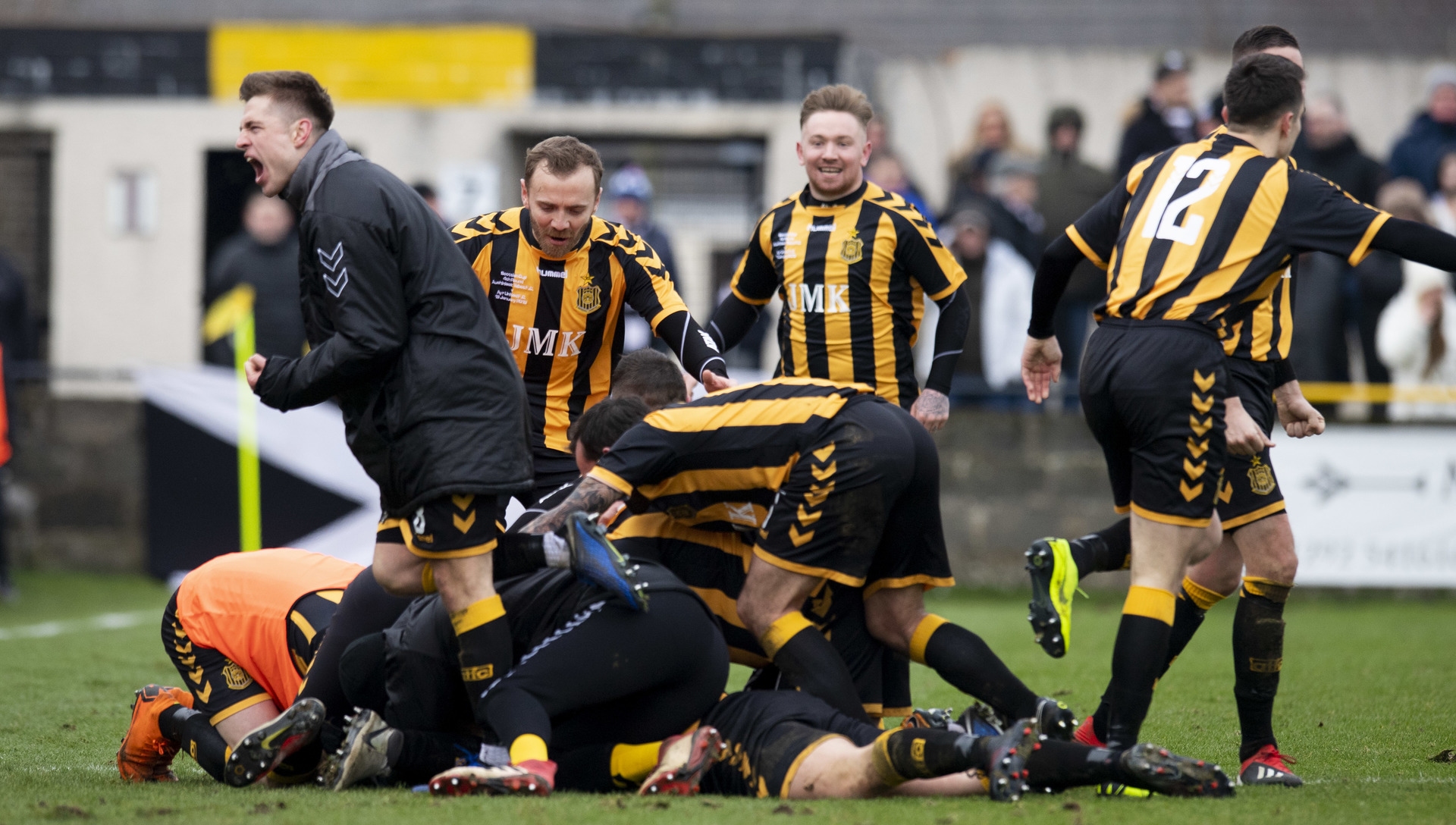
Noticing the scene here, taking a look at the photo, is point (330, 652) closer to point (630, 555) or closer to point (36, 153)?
point (630, 555)

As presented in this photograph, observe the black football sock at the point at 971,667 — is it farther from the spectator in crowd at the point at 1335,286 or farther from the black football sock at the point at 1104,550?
the spectator in crowd at the point at 1335,286

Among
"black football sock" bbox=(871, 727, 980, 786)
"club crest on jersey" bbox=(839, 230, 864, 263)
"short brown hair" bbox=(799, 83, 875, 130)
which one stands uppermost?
"short brown hair" bbox=(799, 83, 875, 130)

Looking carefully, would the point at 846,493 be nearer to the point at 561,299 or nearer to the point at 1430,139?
the point at 561,299

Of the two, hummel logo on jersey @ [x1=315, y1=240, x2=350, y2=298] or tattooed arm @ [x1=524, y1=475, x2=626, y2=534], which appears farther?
hummel logo on jersey @ [x1=315, y1=240, x2=350, y2=298]

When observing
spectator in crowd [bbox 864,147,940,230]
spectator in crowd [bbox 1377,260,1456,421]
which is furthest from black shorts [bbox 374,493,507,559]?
spectator in crowd [bbox 1377,260,1456,421]

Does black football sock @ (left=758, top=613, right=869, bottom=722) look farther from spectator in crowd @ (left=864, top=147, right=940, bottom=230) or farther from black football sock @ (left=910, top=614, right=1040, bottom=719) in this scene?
spectator in crowd @ (left=864, top=147, right=940, bottom=230)

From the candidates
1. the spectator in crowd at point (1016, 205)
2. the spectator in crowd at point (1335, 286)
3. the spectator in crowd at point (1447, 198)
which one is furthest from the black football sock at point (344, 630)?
the spectator in crowd at point (1447, 198)

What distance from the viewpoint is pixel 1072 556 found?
4883 mm

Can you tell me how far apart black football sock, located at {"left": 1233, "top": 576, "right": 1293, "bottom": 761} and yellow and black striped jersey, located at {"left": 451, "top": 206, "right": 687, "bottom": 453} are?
2.40m

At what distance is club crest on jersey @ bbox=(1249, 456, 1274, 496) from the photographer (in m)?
5.03

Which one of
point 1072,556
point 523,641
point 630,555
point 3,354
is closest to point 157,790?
point 523,641

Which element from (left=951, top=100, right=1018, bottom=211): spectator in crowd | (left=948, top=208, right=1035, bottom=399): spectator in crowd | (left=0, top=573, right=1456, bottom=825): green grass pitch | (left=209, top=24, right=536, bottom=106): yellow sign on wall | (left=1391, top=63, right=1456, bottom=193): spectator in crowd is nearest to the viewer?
(left=0, top=573, right=1456, bottom=825): green grass pitch

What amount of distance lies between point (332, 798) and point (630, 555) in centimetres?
116

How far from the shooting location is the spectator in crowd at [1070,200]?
11438 millimetres
